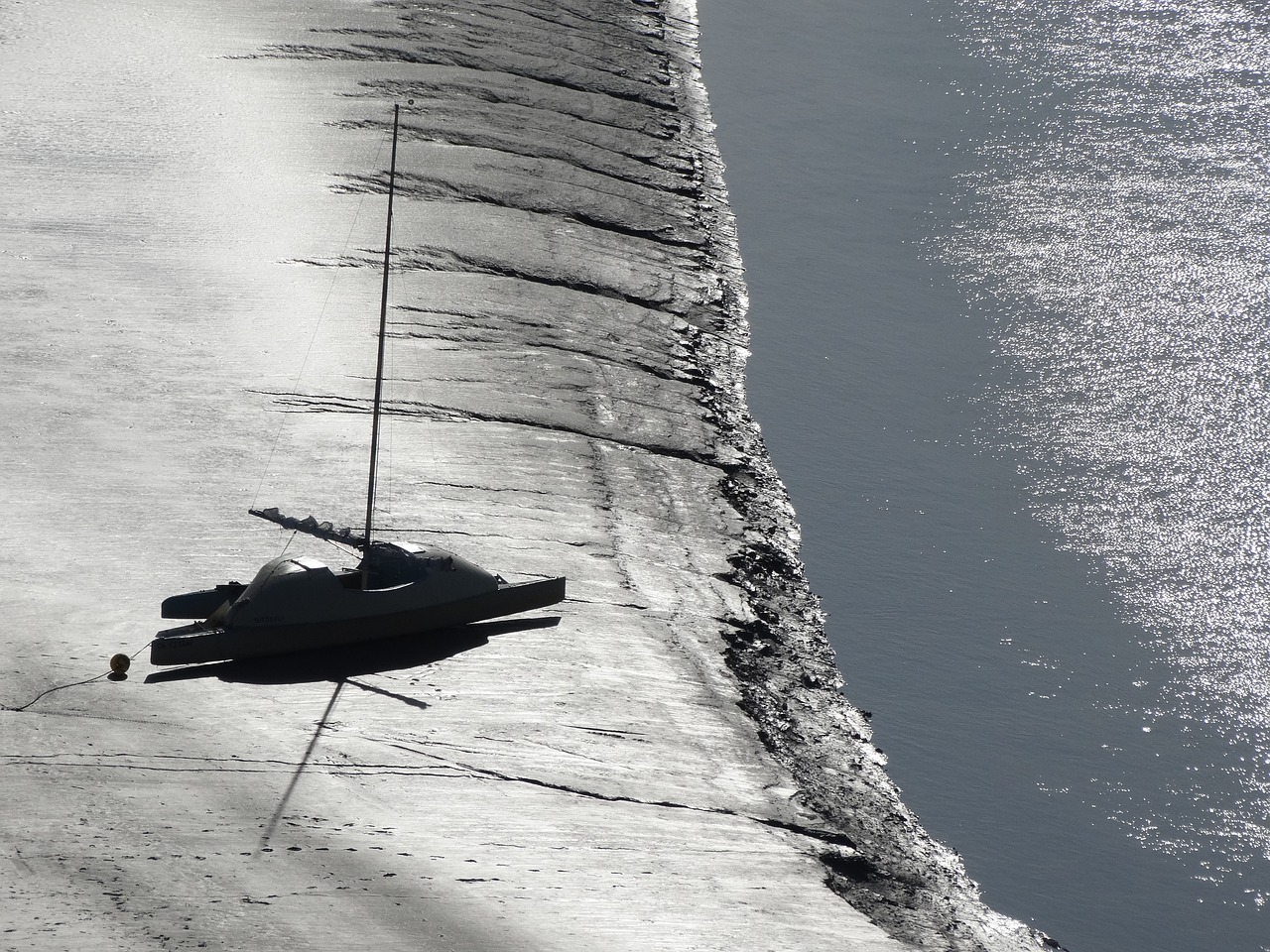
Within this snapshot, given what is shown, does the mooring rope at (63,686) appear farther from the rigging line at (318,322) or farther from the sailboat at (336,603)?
the rigging line at (318,322)

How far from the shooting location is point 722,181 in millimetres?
27797

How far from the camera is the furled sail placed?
13.5 meters

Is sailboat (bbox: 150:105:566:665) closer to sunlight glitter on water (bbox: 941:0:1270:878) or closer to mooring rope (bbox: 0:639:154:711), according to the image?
mooring rope (bbox: 0:639:154:711)

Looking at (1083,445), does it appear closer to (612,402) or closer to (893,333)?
(893,333)

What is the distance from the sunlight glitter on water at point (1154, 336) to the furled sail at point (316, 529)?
7.19 m

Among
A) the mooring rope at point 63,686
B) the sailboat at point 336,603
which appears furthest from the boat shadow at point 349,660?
the mooring rope at point 63,686

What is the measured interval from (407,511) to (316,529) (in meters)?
1.58

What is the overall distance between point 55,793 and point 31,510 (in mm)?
4731

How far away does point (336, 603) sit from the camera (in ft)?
40.8

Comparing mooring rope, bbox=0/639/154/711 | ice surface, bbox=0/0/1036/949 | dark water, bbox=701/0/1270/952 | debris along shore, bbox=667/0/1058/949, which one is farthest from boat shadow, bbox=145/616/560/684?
dark water, bbox=701/0/1270/952

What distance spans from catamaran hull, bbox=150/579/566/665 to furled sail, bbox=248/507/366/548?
0.77 meters

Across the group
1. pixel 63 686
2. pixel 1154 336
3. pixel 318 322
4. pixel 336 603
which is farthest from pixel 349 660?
pixel 1154 336

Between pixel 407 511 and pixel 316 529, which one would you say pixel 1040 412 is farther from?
pixel 316 529

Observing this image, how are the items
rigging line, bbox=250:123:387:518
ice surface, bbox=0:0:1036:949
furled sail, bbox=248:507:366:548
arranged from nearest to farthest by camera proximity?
ice surface, bbox=0:0:1036:949
furled sail, bbox=248:507:366:548
rigging line, bbox=250:123:387:518
